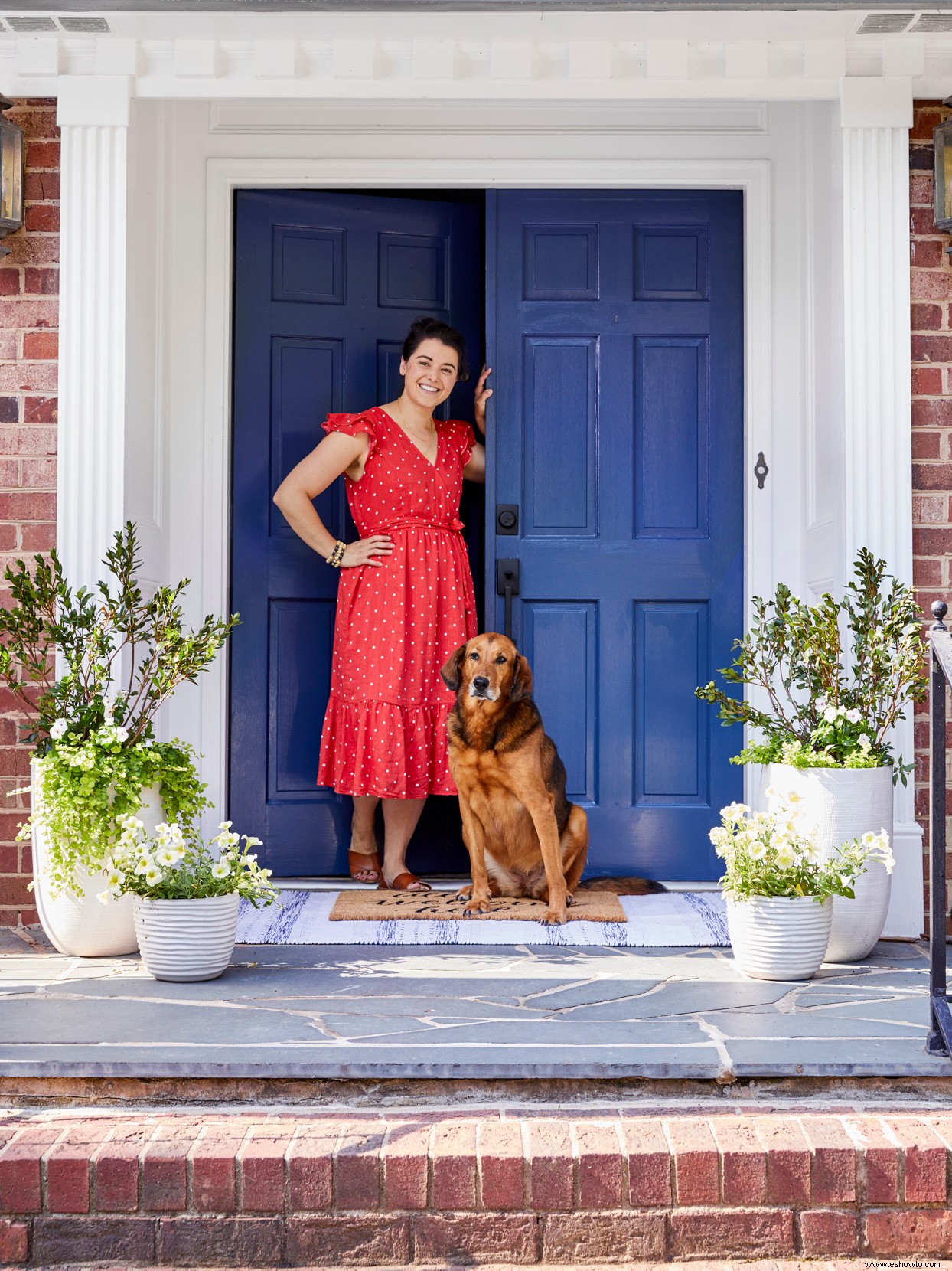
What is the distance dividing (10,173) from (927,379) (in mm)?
2920

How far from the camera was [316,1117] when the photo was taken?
237cm

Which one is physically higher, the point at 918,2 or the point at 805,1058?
the point at 918,2

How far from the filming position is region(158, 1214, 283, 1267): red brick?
221cm

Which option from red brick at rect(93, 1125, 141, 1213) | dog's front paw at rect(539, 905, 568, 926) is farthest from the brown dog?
red brick at rect(93, 1125, 141, 1213)

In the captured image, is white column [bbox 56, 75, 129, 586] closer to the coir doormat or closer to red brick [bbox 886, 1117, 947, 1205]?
the coir doormat

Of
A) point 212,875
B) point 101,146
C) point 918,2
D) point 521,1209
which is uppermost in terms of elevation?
point 918,2

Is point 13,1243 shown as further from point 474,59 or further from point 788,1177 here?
point 474,59

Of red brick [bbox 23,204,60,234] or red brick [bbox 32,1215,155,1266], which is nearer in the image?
red brick [bbox 32,1215,155,1266]

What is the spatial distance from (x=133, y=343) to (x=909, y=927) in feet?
9.92

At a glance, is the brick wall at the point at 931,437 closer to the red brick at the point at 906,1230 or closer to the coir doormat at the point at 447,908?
the coir doormat at the point at 447,908

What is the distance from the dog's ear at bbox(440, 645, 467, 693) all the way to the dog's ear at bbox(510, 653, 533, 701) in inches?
7.0

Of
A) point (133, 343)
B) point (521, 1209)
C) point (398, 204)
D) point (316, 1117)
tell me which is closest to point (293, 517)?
point (133, 343)

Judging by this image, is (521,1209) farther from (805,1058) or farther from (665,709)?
(665,709)

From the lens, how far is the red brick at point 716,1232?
222 cm
